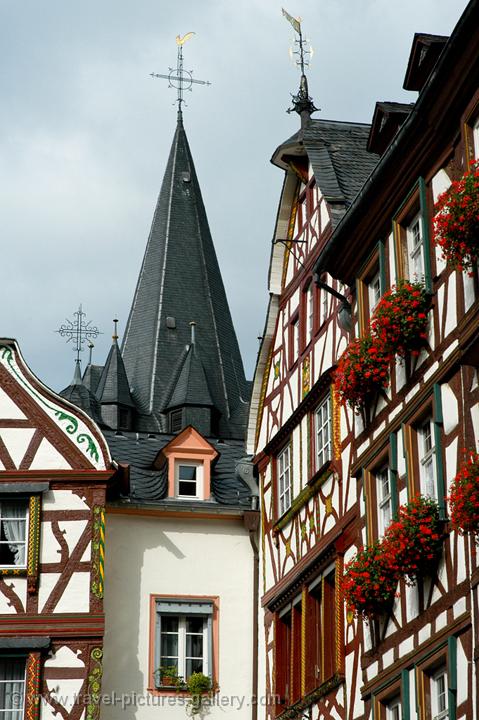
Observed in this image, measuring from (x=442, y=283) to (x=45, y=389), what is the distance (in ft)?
31.6

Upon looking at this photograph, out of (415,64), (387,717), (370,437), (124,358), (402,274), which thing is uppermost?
(124,358)

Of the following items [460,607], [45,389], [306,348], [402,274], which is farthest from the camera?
[45,389]

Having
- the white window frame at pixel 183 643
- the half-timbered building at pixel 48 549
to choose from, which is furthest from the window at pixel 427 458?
the white window frame at pixel 183 643

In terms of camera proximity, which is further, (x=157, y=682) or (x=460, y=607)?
(x=157, y=682)

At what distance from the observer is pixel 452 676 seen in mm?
15227

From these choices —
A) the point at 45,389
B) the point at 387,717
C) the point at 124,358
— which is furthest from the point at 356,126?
the point at 124,358

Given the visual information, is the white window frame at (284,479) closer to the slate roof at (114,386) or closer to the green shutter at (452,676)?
the green shutter at (452,676)

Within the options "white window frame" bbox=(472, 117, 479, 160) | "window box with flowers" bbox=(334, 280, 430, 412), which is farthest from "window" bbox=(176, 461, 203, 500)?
"white window frame" bbox=(472, 117, 479, 160)

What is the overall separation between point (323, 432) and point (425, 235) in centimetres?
500

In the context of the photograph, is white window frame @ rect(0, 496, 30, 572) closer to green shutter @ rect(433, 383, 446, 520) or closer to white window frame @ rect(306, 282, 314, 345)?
white window frame @ rect(306, 282, 314, 345)

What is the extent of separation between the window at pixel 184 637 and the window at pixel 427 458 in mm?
8529

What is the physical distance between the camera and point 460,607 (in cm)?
1527

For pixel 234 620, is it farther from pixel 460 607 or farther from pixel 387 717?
pixel 460 607

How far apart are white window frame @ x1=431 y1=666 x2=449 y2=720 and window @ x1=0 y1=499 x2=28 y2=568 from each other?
9158 mm
